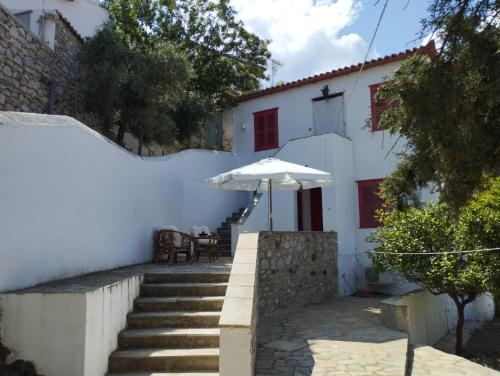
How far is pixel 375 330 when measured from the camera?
721 cm

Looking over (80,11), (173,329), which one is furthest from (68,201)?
(80,11)

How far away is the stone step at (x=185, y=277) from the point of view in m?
6.86

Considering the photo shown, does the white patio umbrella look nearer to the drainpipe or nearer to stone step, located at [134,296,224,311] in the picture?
stone step, located at [134,296,224,311]

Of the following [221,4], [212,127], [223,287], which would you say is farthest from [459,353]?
[221,4]

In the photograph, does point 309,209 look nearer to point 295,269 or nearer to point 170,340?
point 295,269

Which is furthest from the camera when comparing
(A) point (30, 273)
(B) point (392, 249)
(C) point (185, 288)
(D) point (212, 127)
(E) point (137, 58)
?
(D) point (212, 127)

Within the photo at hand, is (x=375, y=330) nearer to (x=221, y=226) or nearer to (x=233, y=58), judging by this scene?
(x=221, y=226)

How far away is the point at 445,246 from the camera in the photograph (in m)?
8.75

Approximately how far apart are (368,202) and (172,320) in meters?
8.22

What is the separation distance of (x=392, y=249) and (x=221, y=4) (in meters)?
12.9

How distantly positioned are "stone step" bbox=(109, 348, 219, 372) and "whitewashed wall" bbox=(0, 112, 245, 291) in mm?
1426

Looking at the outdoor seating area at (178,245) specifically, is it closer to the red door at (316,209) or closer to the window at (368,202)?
the window at (368,202)

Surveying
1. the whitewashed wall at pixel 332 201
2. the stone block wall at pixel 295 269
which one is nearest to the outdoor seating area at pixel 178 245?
the whitewashed wall at pixel 332 201

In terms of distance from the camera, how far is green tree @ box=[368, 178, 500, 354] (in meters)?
8.12
